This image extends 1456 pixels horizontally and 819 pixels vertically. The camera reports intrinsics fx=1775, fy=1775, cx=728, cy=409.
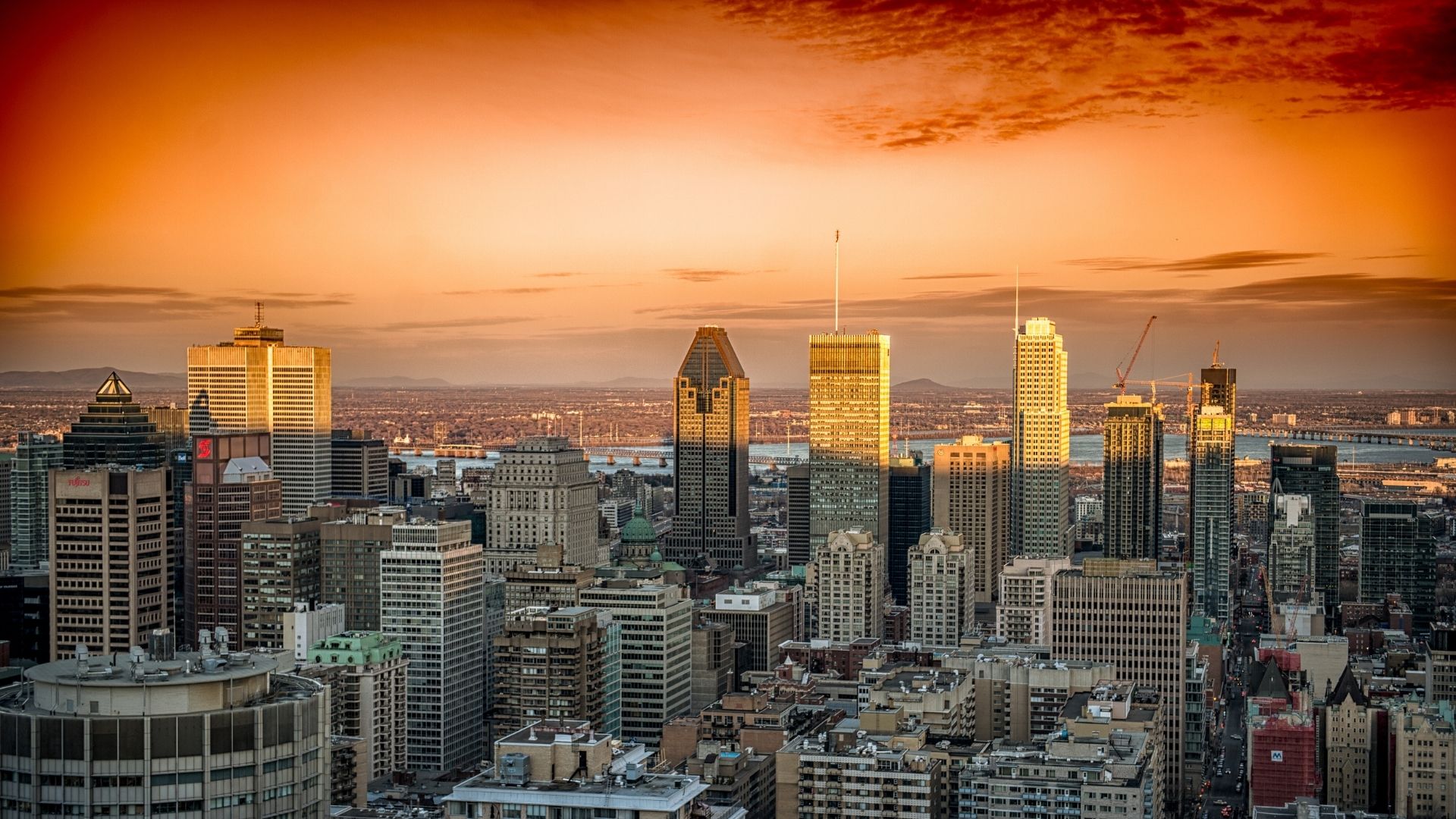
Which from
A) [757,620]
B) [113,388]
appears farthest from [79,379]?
[757,620]

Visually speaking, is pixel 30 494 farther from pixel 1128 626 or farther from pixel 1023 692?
pixel 1128 626

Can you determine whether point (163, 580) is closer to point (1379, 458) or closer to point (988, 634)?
point (988, 634)

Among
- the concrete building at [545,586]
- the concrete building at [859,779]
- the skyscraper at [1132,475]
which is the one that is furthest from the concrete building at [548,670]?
the skyscraper at [1132,475]

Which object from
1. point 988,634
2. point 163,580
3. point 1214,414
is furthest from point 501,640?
point 1214,414

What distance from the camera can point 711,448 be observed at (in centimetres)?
4966

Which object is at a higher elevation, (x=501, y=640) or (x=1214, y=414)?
(x=1214, y=414)

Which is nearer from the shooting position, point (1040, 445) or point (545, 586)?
point (545, 586)

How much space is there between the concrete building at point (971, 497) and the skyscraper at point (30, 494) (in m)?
19.9

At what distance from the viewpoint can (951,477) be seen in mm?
42469

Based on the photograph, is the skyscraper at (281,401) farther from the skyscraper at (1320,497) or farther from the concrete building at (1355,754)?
the concrete building at (1355,754)

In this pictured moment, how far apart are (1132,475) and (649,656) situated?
21.8 meters

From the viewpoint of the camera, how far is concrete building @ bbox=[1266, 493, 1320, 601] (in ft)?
126

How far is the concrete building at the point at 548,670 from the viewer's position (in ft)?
76.1

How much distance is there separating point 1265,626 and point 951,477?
27.3 feet
